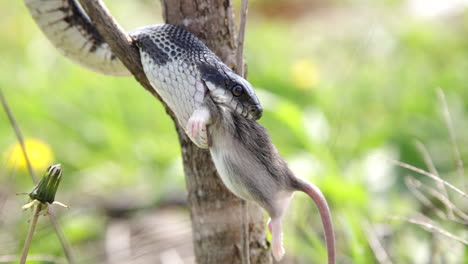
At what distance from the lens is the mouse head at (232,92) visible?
3.97 ft

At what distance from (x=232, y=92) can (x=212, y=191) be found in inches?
13.6

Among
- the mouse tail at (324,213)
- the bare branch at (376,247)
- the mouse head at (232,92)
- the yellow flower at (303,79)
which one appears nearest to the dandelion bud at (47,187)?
the mouse head at (232,92)

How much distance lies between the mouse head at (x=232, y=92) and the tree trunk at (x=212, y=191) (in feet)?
0.71

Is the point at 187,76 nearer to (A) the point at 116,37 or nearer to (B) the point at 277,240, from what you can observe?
(A) the point at 116,37

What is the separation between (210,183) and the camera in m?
1.48

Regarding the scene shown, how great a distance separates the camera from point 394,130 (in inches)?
114

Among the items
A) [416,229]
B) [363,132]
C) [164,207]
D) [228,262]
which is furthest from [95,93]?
[228,262]

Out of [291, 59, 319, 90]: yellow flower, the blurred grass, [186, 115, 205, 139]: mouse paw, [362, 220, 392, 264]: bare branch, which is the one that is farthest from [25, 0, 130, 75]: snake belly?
[291, 59, 319, 90]: yellow flower

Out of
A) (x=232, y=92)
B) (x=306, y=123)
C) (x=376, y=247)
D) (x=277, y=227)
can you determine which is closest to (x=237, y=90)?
(x=232, y=92)

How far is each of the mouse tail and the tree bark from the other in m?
0.31

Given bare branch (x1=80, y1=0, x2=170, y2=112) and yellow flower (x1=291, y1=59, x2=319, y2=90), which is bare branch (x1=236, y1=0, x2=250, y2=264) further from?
yellow flower (x1=291, y1=59, x2=319, y2=90)

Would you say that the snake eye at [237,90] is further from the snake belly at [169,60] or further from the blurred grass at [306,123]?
the blurred grass at [306,123]

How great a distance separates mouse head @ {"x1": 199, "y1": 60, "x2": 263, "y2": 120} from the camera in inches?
47.6

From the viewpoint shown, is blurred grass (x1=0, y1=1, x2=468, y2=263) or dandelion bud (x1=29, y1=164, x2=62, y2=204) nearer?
dandelion bud (x1=29, y1=164, x2=62, y2=204)
